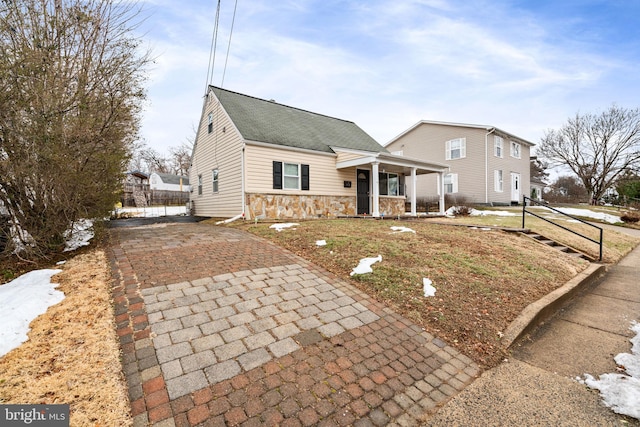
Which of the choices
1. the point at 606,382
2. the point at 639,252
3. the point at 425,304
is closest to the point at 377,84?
the point at 639,252

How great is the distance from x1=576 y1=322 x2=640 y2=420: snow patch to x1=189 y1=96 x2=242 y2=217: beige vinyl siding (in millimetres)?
10349

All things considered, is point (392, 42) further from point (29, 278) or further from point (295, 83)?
point (29, 278)

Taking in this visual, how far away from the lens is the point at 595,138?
91.1 feet

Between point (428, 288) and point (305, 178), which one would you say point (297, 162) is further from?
point (428, 288)

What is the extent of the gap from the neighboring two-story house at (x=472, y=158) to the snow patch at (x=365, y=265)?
16.5 m

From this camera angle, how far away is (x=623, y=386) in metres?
2.45

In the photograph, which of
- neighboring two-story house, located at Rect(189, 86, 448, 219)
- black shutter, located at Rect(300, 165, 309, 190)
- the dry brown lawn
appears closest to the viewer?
the dry brown lawn

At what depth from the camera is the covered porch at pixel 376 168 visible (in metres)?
12.0

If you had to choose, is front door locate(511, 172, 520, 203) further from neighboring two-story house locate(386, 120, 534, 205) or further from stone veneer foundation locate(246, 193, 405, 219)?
stone veneer foundation locate(246, 193, 405, 219)

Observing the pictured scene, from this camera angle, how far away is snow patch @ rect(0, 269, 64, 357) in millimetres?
2465

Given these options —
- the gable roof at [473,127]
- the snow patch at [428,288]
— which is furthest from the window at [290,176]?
the gable roof at [473,127]

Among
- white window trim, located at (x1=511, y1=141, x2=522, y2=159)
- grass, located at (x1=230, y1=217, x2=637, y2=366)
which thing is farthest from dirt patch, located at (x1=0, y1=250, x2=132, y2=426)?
white window trim, located at (x1=511, y1=141, x2=522, y2=159)

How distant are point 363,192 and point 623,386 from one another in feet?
40.6

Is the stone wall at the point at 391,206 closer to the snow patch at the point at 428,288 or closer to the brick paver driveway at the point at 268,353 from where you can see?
the snow patch at the point at 428,288
